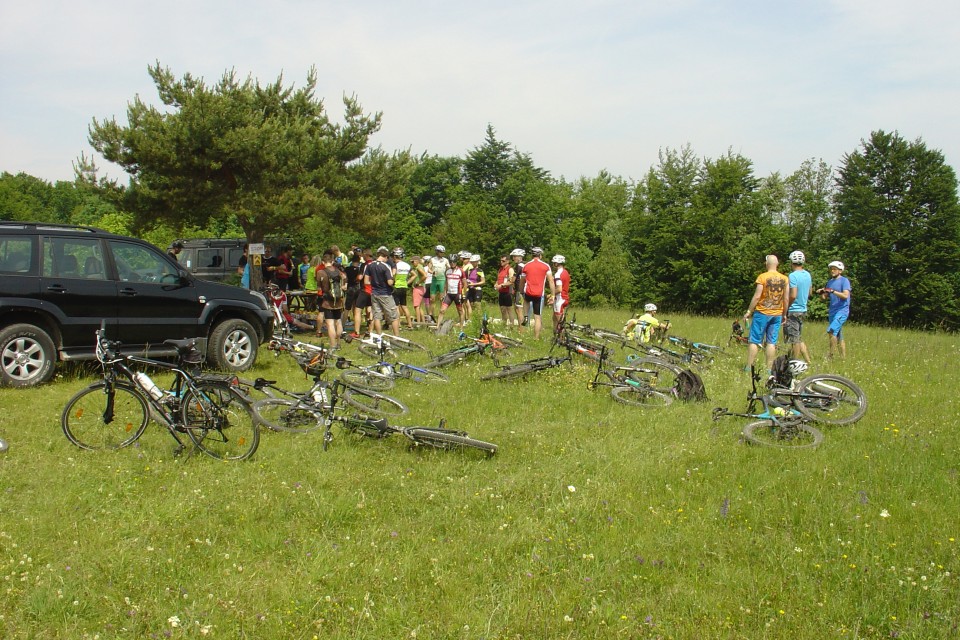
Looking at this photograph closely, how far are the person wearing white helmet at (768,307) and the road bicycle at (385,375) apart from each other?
15.9 ft

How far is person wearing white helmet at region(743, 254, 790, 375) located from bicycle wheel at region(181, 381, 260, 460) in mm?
7361

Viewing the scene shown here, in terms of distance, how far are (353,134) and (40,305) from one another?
15701 millimetres

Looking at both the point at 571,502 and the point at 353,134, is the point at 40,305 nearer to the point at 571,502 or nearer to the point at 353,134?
the point at 571,502

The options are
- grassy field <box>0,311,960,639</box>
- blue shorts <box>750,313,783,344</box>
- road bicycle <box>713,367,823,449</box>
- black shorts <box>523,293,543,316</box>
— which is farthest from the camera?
black shorts <box>523,293,543,316</box>

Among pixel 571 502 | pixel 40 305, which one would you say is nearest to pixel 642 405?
pixel 571 502

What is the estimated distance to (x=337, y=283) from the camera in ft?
41.4

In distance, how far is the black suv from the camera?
852cm

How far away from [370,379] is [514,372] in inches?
81.6

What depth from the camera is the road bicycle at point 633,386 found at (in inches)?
342

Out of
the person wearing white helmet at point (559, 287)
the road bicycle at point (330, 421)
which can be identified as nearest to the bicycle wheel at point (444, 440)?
the road bicycle at point (330, 421)

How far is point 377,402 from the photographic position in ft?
26.1

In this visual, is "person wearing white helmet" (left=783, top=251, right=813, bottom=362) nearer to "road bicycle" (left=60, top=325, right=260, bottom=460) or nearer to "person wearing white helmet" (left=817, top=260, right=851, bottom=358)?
"person wearing white helmet" (left=817, top=260, right=851, bottom=358)

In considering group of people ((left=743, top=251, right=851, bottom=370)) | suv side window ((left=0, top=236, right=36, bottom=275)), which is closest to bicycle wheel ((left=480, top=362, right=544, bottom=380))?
group of people ((left=743, top=251, right=851, bottom=370))

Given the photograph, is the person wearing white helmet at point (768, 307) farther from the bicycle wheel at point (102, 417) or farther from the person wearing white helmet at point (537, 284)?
the bicycle wheel at point (102, 417)
